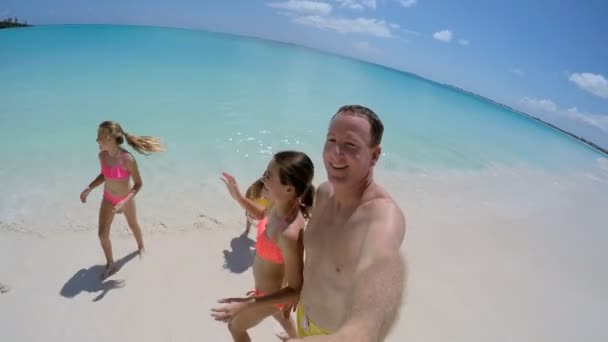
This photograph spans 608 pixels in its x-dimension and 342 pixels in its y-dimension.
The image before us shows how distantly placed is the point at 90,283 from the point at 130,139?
1.61 m

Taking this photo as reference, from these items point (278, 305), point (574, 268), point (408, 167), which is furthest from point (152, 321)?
point (408, 167)

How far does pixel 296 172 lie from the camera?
215 cm

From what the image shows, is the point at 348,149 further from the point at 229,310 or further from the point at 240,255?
the point at 240,255

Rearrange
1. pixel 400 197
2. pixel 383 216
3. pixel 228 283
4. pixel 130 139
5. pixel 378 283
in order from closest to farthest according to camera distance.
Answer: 1. pixel 378 283
2. pixel 383 216
3. pixel 130 139
4. pixel 228 283
5. pixel 400 197

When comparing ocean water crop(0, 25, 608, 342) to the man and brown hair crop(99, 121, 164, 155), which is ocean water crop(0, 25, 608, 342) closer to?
brown hair crop(99, 121, 164, 155)

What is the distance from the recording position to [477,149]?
16750 mm

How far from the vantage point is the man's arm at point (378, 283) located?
115 centimetres

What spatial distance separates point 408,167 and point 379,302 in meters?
9.26

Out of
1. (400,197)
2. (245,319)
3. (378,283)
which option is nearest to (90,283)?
(245,319)

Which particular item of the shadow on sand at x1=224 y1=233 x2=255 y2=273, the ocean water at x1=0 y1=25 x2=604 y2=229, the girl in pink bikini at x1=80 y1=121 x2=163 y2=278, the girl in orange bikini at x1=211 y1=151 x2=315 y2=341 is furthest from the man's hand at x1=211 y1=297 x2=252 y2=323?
the ocean water at x1=0 y1=25 x2=604 y2=229

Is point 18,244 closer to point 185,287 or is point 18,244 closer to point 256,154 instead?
point 185,287

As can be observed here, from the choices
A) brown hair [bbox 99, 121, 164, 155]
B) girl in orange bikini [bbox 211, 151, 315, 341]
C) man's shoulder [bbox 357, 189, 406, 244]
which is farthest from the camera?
brown hair [bbox 99, 121, 164, 155]

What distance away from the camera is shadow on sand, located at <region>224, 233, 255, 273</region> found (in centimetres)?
426

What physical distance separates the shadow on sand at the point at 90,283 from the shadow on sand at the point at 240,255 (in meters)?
1.19
